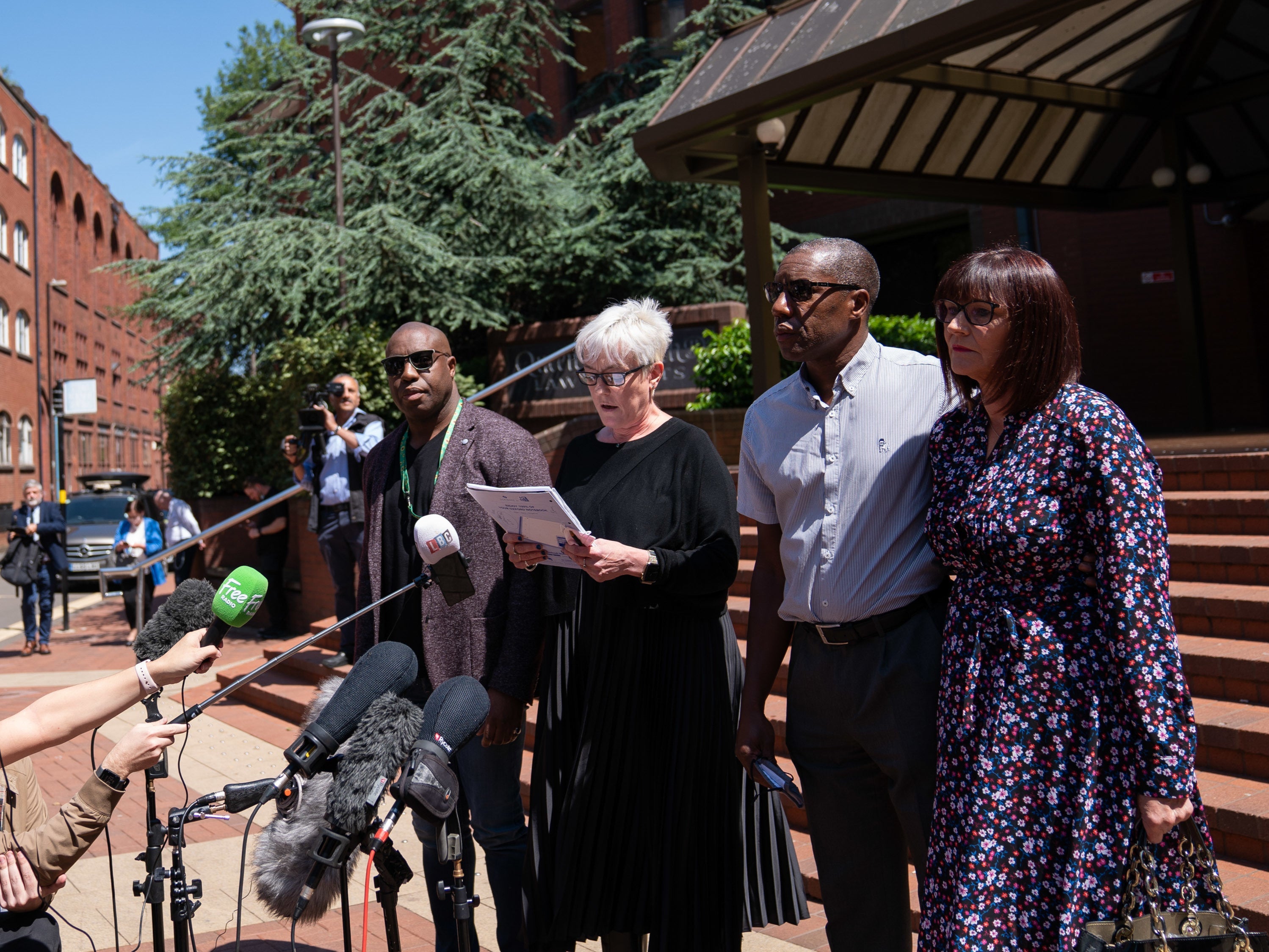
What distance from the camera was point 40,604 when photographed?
13219mm

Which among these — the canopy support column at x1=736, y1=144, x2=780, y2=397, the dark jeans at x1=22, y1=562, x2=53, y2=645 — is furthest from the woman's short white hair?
the dark jeans at x1=22, y1=562, x2=53, y2=645

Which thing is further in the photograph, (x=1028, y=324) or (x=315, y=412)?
(x=315, y=412)

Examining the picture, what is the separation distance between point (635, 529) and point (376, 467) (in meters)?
1.09

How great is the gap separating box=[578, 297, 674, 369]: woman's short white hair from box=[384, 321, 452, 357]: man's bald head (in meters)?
0.55

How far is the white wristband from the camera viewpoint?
2576mm

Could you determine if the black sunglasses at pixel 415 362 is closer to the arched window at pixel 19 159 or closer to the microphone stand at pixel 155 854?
the microphone stand at pixel 155 854

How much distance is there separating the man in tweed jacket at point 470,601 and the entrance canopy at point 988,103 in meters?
4.46

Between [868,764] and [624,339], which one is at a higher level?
[624,339]

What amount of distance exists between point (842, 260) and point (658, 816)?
1606 millimetres

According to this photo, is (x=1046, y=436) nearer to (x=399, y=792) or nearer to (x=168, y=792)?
(x=399, y=792)

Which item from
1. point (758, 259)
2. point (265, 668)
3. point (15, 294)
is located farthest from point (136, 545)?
point (15, 294)

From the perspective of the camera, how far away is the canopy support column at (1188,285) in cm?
1110

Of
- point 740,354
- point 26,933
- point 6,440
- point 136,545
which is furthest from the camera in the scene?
point 6,440

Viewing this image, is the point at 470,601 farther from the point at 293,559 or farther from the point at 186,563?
the point at 186,563
